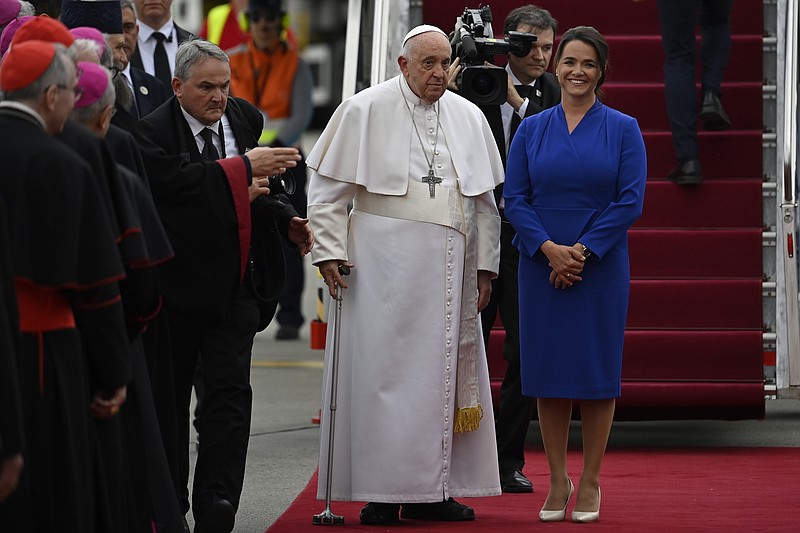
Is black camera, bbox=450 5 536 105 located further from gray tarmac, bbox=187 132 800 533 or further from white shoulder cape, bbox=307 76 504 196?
gray tarmac, bbox=187 132 800 533

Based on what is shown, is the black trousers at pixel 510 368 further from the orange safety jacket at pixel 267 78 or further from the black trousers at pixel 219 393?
the orange safety jacket at pixel 267 78

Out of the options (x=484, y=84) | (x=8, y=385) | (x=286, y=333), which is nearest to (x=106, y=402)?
(x=8, y=385)

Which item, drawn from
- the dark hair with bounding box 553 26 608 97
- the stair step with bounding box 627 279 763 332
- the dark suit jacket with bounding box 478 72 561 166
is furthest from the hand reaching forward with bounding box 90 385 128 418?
the stair step with bounding box 627 279 763 332

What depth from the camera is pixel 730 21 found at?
9.72 m

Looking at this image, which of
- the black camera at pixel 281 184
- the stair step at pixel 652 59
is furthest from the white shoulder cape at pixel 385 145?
the stair step at pixel 652 59

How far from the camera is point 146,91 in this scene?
7.18 meters

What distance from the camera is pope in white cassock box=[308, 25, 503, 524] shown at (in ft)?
20.5

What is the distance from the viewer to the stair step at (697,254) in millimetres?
8539

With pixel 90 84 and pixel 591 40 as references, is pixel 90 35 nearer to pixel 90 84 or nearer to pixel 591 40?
pixel 90 84

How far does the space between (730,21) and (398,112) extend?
3919 mm

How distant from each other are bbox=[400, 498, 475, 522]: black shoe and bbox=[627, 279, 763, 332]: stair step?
224 centimetres

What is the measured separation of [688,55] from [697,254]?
3.50ft

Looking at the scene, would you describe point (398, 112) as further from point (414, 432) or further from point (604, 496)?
point (604, 496)

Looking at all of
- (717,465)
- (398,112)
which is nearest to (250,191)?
(398,112)
